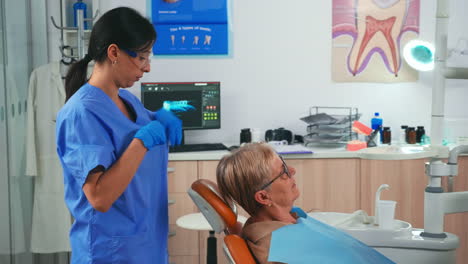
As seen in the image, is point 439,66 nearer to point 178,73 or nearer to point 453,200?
point 453,200

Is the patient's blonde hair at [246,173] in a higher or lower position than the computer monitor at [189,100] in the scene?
lower

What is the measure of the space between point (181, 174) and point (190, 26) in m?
1.02

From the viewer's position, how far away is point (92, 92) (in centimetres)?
168

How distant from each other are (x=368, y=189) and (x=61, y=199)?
1.76 metres

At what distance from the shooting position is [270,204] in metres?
1.76

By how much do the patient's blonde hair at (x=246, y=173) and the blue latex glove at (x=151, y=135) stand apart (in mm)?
214

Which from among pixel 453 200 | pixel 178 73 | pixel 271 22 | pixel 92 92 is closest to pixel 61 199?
pixel 178 73

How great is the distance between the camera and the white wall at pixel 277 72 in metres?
3.86

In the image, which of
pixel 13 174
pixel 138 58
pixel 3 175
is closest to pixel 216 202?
pixel 138 58

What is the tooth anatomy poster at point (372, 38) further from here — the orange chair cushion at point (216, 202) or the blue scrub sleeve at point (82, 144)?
the blue scrub sleeve at point (82, 144)

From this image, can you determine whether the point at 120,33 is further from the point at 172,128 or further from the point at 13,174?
the point at 13,174

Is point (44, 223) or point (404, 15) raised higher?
point (404, 15)

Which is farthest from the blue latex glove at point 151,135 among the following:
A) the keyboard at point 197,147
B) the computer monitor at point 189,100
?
the computer monitor at point 189,100

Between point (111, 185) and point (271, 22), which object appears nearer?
point (111, 185)
